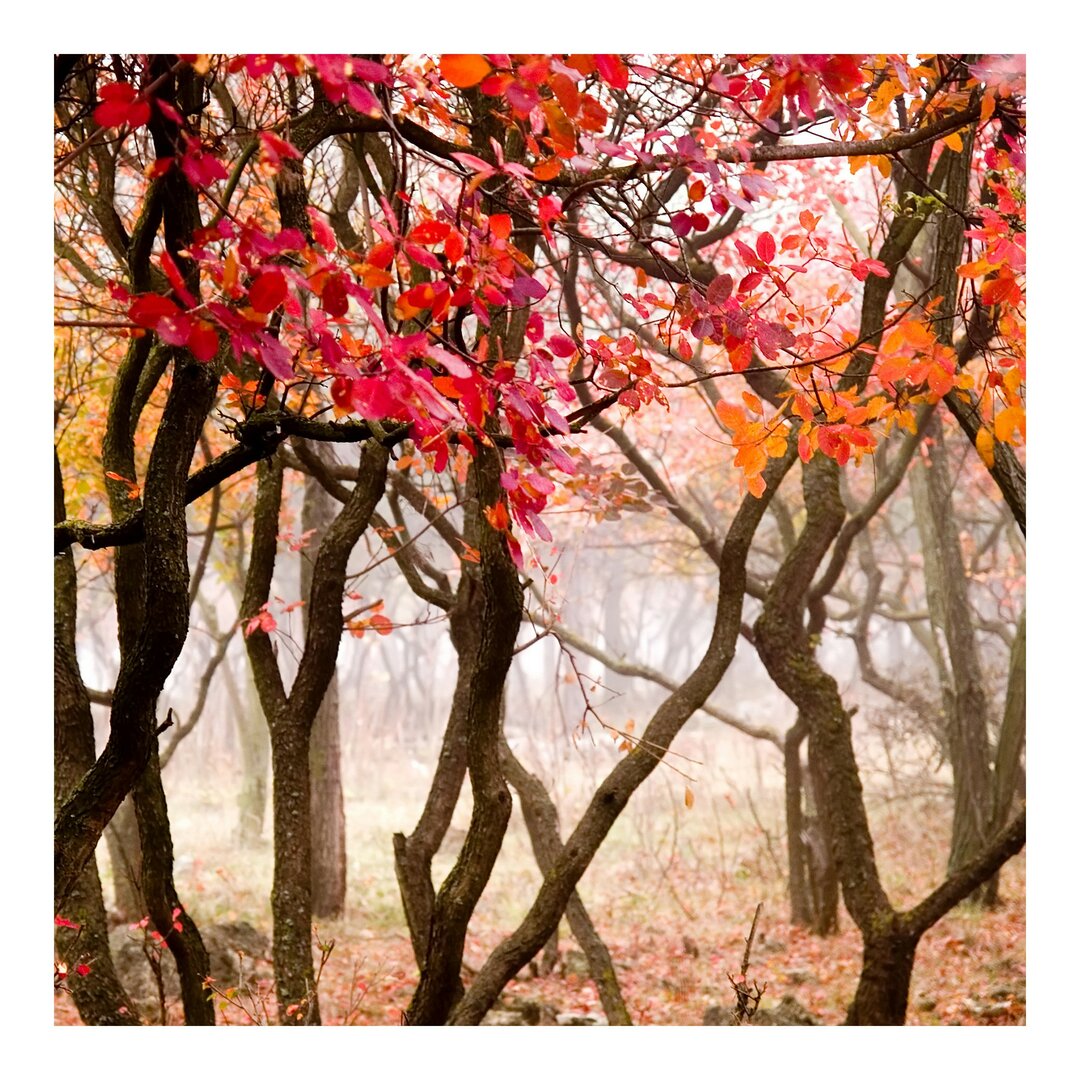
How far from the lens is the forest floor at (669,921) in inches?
218

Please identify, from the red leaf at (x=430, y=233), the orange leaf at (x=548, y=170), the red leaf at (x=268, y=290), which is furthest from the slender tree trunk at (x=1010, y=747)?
the red leaf at (x=268, y=290)

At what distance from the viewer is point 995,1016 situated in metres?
4.87

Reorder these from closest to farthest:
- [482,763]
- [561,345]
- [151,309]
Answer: [151,309] → [561,345] → [482,763]

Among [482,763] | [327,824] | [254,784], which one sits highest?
[482,763]

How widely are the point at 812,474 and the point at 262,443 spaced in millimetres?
2625

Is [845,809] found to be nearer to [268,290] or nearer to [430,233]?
[430,233]

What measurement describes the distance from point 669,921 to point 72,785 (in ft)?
17.4

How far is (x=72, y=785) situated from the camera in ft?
10.4

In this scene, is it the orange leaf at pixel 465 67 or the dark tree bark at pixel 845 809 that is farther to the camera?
the dark tree bark at pixel 845 809

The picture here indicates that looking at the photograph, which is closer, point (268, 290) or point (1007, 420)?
point (268, 290)

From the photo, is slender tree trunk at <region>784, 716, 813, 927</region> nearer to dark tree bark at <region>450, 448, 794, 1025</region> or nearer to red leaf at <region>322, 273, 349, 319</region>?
dark tree bark at <region>450, 448, 794, 1025</region>

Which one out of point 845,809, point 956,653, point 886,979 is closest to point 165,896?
point 845,809

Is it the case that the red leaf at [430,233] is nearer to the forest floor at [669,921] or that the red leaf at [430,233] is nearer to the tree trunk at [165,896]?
the tree trunk at [165,896]

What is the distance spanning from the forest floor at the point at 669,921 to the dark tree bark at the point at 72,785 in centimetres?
48
